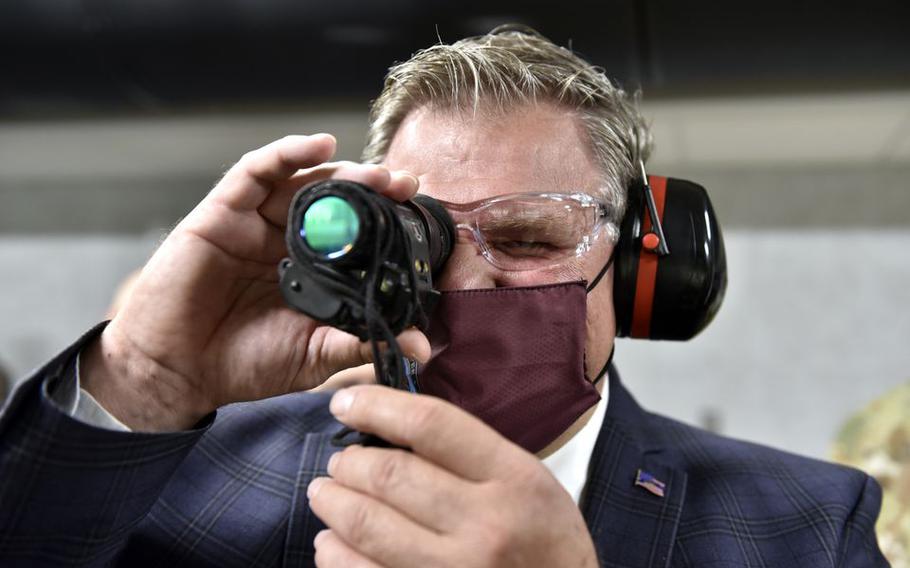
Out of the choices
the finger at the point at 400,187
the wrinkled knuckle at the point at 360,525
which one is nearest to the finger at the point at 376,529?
the wrinkled knuckle at the point at 360,525

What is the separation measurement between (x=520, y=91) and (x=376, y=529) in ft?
2.41

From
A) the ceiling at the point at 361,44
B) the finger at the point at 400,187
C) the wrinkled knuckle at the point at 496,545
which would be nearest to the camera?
the wrinkled knuckle at the point at 496,545

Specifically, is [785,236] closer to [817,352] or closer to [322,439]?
[817,352]

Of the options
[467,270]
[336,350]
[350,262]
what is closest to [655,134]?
[467,270]

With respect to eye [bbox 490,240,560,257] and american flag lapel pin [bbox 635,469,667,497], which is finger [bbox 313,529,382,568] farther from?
american flag lapel pin [bbox 635,469,667,497]

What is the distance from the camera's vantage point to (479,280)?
1.01 metres

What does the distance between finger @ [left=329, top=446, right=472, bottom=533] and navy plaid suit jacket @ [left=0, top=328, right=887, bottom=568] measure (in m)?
0.38

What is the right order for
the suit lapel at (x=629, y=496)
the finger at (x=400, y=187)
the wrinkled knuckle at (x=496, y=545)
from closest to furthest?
the wrinkled knuckle at (x=496, y=545)
the finger at (x=400, y=187)
the suit lapel at (x=629, y=496)

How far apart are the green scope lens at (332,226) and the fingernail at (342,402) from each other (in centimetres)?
10

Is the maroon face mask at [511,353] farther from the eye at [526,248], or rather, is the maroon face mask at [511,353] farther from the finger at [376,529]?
the finger at [376,529]

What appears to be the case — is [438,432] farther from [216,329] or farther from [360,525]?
[216,329]

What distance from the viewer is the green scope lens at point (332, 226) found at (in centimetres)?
66

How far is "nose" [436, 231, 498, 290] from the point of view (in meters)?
1.01

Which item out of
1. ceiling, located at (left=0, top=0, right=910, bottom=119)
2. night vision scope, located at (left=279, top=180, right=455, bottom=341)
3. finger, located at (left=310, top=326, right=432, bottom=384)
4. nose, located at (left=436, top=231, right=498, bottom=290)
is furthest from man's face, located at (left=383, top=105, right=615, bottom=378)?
ceiling, located at (left=0, top=0, right=910, bottom=119)
